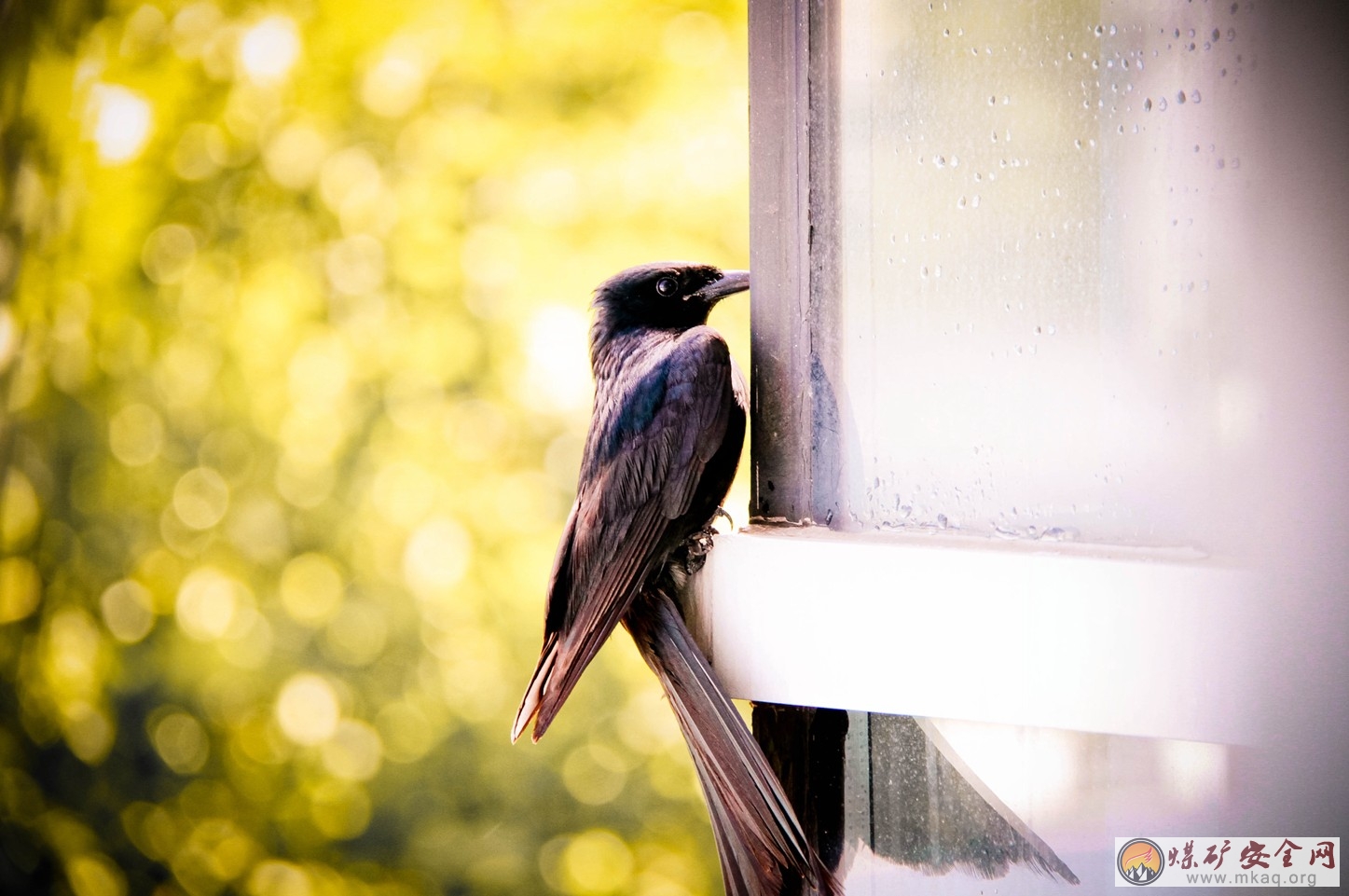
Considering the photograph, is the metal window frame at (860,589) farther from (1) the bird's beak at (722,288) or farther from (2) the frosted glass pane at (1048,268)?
(1) the bird's beak at (722,288)

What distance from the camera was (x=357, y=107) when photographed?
2986 millimetres

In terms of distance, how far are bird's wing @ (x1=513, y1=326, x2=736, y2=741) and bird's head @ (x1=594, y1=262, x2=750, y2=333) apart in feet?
0.67

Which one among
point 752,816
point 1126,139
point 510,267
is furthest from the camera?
point 510,267

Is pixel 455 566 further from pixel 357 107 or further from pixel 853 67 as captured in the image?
pixel 853 67

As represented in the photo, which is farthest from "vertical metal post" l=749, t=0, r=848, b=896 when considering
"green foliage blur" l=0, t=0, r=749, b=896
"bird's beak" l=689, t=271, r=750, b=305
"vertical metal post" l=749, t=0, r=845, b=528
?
"green foliage blur" l=0, t=0, r=749, b=896

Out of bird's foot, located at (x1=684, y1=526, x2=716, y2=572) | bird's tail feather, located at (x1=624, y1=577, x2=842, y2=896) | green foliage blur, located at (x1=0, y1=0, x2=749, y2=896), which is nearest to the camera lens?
bird's tail feather, located at (x1=624, y1=577, x2=842, y2=896)

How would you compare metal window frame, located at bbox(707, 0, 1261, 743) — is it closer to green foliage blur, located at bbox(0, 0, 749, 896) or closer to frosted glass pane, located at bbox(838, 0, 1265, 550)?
frosted glass pane, located at bbox(838, 0, 1265, 550)

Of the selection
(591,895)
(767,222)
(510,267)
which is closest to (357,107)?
(510,267)

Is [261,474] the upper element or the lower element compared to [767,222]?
lower

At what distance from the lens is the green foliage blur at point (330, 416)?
2.89 meters

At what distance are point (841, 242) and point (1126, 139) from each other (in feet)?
1.09

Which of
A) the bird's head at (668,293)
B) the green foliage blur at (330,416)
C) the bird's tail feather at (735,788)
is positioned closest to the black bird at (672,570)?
the bird's tail feather at (735,788)

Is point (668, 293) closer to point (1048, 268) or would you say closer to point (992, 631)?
point (1048, 268)

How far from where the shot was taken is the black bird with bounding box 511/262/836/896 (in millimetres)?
1181
